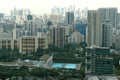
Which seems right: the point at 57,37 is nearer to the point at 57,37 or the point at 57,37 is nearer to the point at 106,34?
the point at 57,37

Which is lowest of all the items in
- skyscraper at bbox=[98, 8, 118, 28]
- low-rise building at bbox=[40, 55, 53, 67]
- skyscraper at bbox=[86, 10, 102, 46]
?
low-rise building at bbox=[40, 55, 53, 67]

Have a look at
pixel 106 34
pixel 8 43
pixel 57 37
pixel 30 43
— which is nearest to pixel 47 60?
pixel 30 43

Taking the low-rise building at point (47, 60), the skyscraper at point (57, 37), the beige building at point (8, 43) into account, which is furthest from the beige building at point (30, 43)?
the skyscraper at point (57, 37)

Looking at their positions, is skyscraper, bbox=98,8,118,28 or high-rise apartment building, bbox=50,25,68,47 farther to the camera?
skyscraper, bbox=98,8,118,28

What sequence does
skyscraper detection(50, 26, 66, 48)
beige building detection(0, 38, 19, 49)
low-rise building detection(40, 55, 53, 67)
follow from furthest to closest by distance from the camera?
1. skyscraper detection(50, 26, 66, 48)
2. beige building detection(0, 38, 19, 49)
3. low-rise building detection(40, 55, 53, 67)

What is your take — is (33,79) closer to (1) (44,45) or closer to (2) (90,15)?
(1) (44,45)

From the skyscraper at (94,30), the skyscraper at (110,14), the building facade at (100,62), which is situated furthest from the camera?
the skyscraper at (110,14)

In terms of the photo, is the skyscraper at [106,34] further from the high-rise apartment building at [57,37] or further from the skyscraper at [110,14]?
the skyscraper at [110,14]

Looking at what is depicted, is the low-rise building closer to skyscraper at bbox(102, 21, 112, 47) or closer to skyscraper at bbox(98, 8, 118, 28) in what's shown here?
skyscraper at bbox(102, 21, 112, 47)

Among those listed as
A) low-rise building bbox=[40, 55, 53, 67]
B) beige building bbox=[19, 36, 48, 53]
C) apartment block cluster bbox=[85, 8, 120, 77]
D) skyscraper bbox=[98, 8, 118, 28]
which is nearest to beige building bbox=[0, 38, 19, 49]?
beige building bbox=[19, 36, 48, 53]
